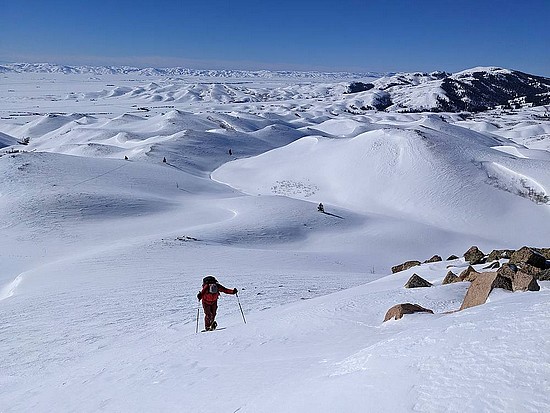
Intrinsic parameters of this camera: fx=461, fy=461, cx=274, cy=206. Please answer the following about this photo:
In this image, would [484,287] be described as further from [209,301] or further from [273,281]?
[273,281]

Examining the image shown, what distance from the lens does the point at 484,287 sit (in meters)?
7.58

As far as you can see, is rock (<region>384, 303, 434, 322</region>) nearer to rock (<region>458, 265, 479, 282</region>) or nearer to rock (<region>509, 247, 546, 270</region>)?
rock (<region>458, 265, 479, 282</region>)

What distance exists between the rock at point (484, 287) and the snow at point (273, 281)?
29 cm

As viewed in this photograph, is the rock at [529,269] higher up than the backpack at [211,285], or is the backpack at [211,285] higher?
the rock at [529,269]

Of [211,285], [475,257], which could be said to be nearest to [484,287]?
[211,285]

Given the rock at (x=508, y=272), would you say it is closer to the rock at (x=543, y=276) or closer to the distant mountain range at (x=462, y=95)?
the rock at (x=543, y=276)

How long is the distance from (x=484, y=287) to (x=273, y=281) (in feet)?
22.6

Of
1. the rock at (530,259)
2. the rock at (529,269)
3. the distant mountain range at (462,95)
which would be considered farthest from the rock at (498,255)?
the distant mountain range at (462,95)

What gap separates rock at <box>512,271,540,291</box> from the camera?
7305 mm

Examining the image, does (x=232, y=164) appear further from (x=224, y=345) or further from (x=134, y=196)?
(x=224, y=345)

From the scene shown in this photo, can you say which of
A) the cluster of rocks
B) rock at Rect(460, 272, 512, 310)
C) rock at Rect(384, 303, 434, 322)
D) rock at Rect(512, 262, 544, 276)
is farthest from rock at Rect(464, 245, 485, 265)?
rock at Rect(384, 303, 434, 322)

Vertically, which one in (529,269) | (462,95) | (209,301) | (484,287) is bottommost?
(209,301)

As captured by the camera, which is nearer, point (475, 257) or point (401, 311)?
point (401, 311)

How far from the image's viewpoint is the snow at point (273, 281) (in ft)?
14.4
